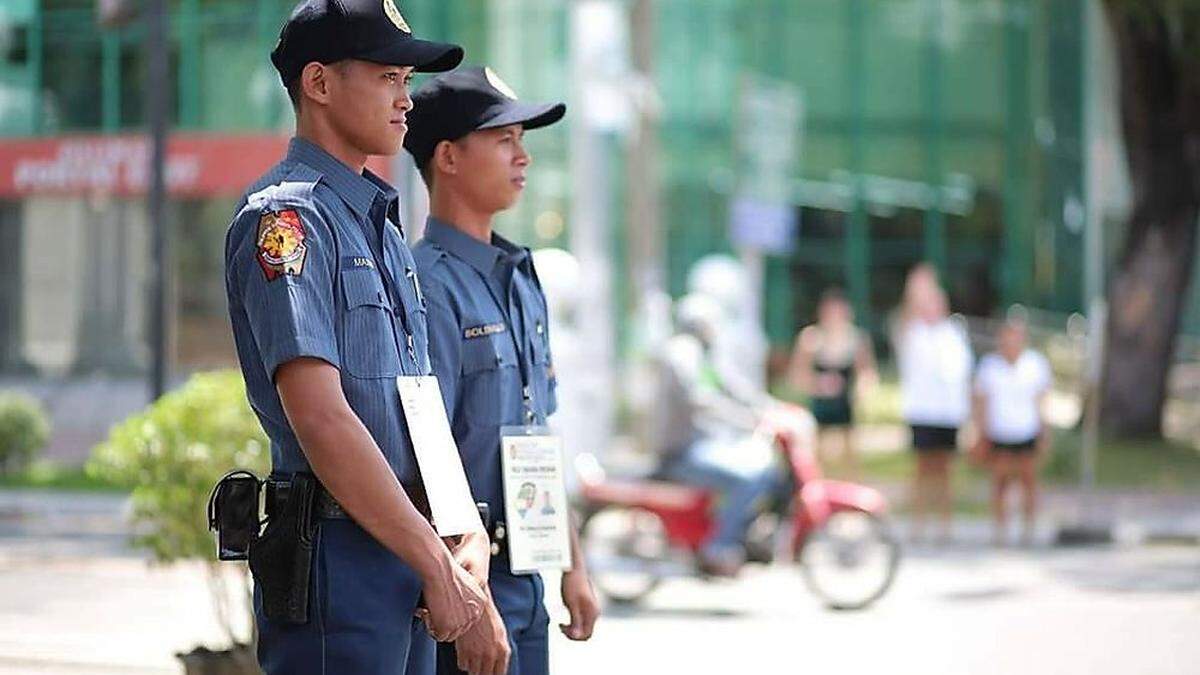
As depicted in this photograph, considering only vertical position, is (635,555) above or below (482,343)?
below

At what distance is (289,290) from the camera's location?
3.86m

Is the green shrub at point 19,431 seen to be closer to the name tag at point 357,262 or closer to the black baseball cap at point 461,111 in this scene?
the black baseball cap at point 461,111

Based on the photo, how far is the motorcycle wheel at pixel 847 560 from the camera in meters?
13.5

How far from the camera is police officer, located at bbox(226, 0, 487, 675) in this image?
3.85 meters

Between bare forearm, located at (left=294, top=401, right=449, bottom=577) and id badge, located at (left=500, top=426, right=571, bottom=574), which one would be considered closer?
bare forearm, located at (left=294, top=401, right=449, bottom=577)

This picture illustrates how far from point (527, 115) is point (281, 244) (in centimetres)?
144

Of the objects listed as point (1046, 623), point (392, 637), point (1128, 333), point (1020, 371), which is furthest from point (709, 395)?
point (1128, 333)

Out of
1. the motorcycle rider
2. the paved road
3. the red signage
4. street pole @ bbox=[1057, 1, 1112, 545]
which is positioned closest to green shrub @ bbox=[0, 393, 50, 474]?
the paved road

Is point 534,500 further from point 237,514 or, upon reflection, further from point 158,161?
point 158,161

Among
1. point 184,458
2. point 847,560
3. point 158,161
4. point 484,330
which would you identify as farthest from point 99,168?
point 484,330

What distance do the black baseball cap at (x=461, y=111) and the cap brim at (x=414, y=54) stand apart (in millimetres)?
1074

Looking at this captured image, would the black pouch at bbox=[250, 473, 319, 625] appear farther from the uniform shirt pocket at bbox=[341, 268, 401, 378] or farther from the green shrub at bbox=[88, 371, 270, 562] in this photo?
the green shrub at bbox=[88, 371, 270, 562]

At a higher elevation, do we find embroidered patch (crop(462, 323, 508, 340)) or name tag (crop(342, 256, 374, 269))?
name tag (crop(342, 256, 374, 269))

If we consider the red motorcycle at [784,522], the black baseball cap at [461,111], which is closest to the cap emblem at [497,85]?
the black baseball cap at [461,111]
